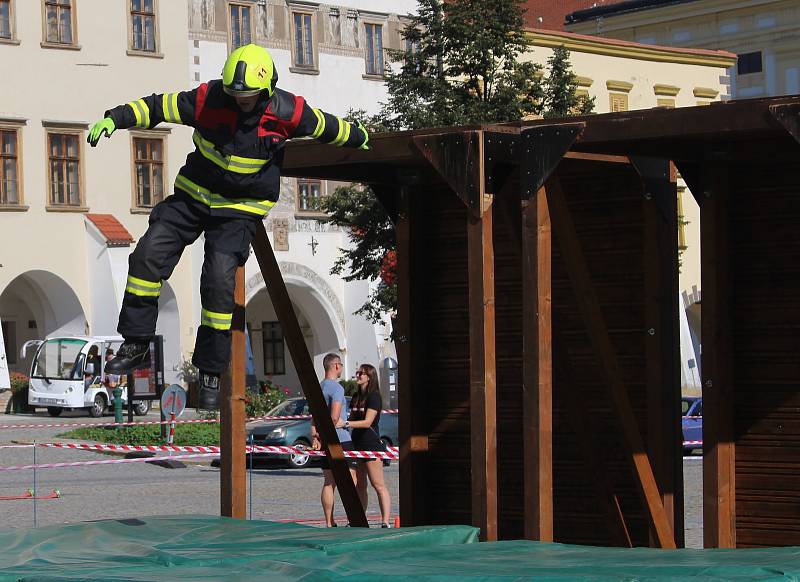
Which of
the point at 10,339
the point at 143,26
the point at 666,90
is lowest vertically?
the point at 10,339

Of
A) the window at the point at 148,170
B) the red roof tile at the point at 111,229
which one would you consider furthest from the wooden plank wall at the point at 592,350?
the window at the point at 148,170

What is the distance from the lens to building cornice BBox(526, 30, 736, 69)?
51.4m

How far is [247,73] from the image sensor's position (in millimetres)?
9953

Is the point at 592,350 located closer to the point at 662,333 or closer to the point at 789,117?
the point at 662,333

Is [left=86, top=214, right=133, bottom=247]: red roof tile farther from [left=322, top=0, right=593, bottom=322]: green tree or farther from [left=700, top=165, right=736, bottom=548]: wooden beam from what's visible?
[left=700, top=165, right=736, bottom=548]: wooden beam

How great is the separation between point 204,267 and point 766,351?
4067 mm

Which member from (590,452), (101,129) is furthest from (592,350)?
(101,129)

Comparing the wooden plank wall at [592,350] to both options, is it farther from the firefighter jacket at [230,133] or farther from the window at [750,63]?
the window at [750,63]

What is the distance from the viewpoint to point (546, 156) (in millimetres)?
10773

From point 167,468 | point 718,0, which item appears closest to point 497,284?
point 167,468

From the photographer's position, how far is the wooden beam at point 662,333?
12.1 m

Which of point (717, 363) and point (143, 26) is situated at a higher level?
point (143, 26)

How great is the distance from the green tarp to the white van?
29887 millimetres

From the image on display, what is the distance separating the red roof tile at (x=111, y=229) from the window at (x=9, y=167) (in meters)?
2.08
